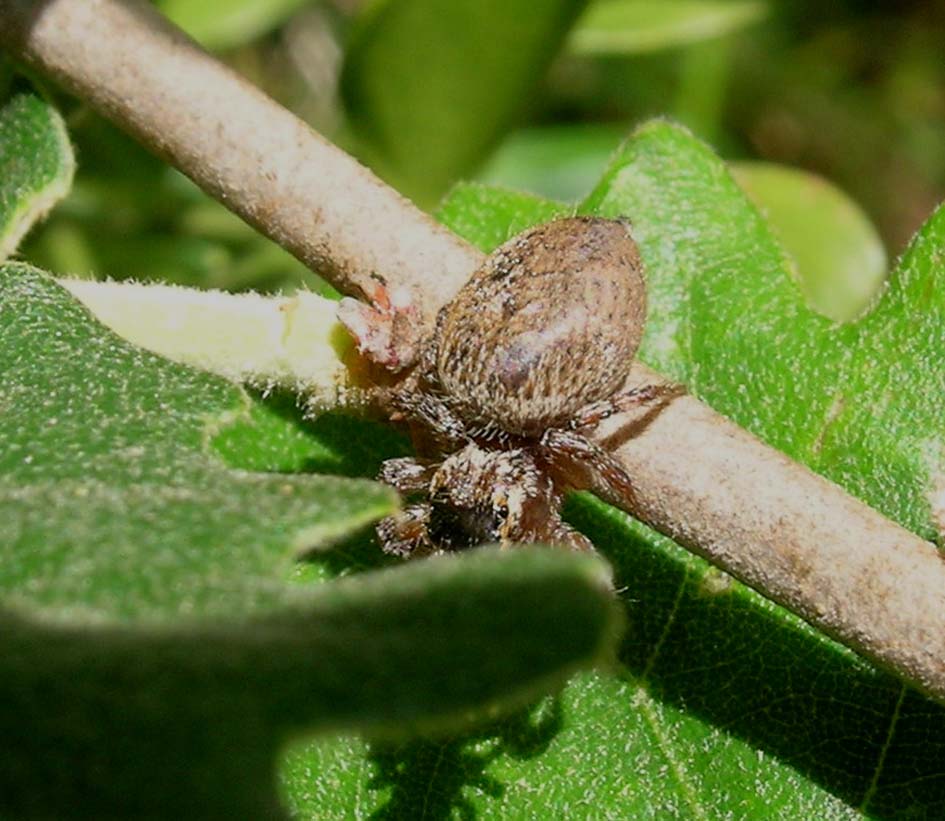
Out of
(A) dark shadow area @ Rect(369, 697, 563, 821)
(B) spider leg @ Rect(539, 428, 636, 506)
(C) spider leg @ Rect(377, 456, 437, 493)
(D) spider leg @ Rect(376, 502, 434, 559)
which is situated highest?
(B) spider leg @ Rect(539, 428, 636, 506)

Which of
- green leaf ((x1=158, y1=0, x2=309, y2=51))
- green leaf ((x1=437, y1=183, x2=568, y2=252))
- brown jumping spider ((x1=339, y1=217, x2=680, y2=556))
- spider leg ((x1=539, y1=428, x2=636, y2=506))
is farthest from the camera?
Answer: green leaf ((x1=158, y1=0, x2=309, y2=51))

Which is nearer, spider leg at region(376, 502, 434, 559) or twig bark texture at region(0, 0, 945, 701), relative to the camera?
twig bark texture at region(0, 0, 945, 701)

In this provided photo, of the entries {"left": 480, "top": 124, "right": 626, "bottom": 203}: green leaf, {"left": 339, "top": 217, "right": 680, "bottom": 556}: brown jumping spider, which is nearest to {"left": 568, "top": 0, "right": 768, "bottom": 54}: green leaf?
{"left": 480, "top": 124, "right": 626, "bottom": 203}: green leaf

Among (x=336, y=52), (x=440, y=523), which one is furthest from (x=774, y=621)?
(x=336, y=52)

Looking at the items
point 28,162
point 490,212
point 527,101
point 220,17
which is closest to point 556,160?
point 527,101

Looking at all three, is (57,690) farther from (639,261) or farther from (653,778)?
(639,261)

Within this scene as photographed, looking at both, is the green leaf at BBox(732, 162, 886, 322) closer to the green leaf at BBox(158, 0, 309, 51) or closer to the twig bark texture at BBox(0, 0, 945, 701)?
the green leaf at BBox(158, 0, 309, 51)

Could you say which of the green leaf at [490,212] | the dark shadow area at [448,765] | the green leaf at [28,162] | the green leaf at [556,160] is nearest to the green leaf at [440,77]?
the green leaf at [490,212]

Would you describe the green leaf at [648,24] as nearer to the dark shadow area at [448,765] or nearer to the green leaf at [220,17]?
the green leaf at [220,17]

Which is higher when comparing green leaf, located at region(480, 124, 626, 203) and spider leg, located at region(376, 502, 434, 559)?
spider leg, located at region(376, 502, 434, 559)
